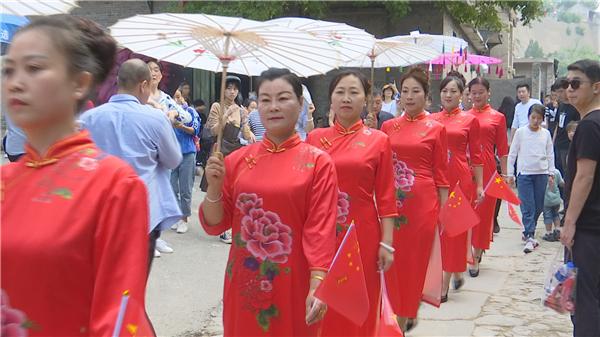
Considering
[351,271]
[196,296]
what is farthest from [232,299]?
[196,296]

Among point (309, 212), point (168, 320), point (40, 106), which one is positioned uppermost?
point (40, 106)

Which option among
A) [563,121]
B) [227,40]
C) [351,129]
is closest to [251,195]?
[227,40]

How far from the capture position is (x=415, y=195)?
5.14 m

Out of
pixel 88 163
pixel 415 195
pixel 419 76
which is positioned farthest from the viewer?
pixel 419 76

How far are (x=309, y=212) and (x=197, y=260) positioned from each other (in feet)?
12.9

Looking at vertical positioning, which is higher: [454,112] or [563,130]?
[454,112]

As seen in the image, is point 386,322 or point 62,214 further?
point 386,322

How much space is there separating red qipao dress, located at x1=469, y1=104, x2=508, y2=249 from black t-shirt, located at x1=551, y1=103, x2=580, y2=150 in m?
2.46

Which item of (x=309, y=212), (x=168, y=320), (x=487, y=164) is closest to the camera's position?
(x=309, y=212)

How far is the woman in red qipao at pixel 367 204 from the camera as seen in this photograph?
399cm

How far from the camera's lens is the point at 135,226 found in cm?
184

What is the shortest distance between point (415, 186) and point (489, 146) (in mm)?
2609

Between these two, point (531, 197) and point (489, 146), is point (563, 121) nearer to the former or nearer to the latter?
point (531, 197)

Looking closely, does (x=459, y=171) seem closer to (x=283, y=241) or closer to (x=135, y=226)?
(x=283, y=241)
